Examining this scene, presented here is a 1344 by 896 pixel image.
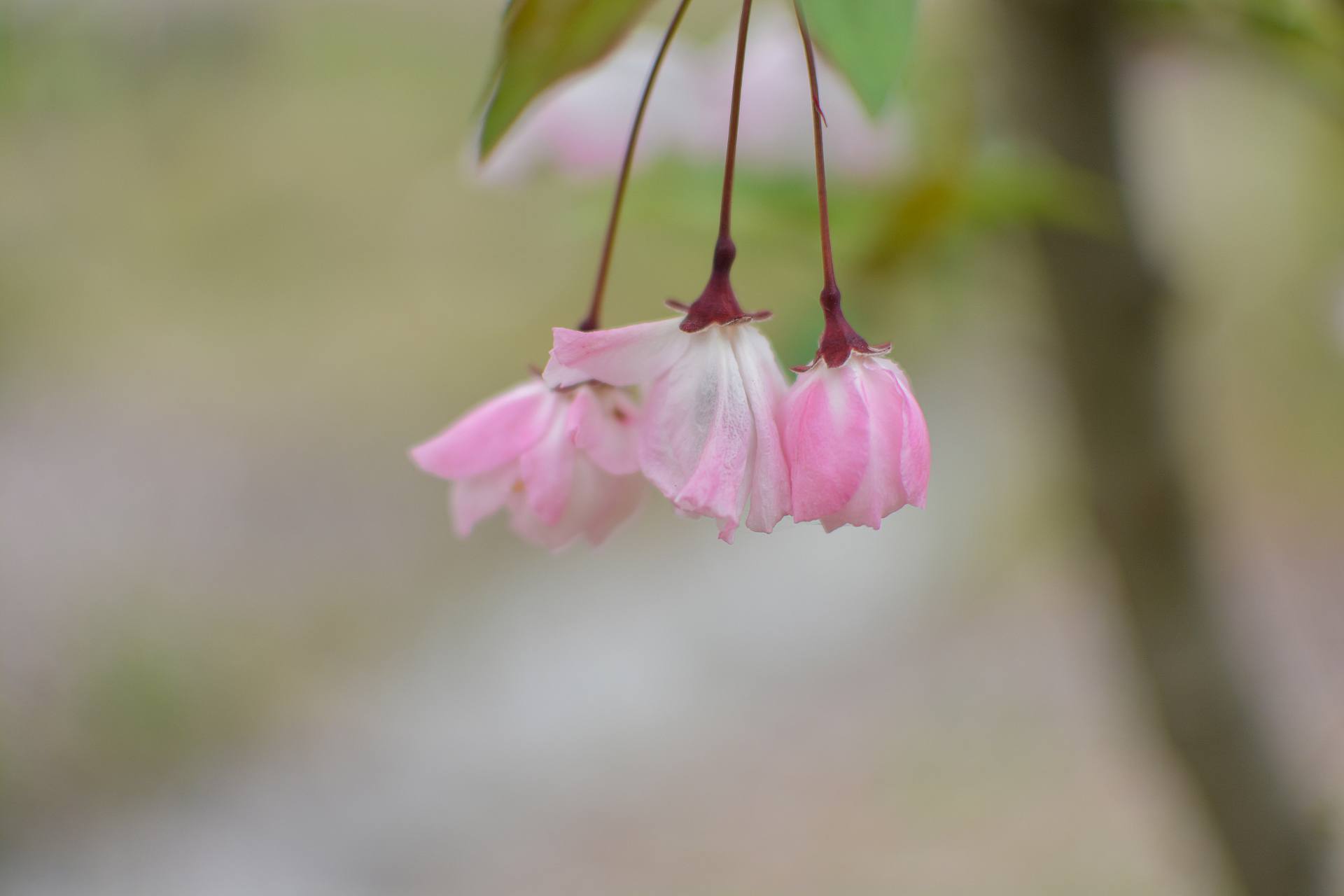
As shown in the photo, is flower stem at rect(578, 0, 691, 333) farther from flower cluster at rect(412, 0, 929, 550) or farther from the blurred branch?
the blurred branch

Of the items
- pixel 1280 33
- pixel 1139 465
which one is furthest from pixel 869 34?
pixel 1139 465

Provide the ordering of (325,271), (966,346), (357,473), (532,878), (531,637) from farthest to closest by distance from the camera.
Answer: (325,271), (357,473), (531,637), (532,878), (966,346)

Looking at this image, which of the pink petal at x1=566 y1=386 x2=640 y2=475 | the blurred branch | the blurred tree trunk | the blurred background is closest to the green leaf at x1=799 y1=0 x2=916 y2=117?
the pink petal at x1=566 y1=386 x2=640 y2=475

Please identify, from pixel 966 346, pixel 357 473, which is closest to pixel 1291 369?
pixel 966 346

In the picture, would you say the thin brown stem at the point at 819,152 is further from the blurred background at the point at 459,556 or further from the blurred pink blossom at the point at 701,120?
the blurred background at the point at 459,556

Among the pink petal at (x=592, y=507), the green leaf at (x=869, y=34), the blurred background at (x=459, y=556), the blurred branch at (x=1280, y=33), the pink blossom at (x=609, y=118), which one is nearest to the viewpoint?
the green leaf at (x=869, y=34)

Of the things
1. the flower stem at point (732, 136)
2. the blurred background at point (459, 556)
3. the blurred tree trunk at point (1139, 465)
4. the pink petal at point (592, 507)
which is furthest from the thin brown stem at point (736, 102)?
the blurred background at point (459, 556)

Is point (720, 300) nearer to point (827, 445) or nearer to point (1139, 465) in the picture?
point (827, 445)

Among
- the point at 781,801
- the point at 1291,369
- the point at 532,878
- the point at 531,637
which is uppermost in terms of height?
the point at 1291,369

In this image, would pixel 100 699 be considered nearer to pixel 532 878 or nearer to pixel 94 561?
pixel 94 561
